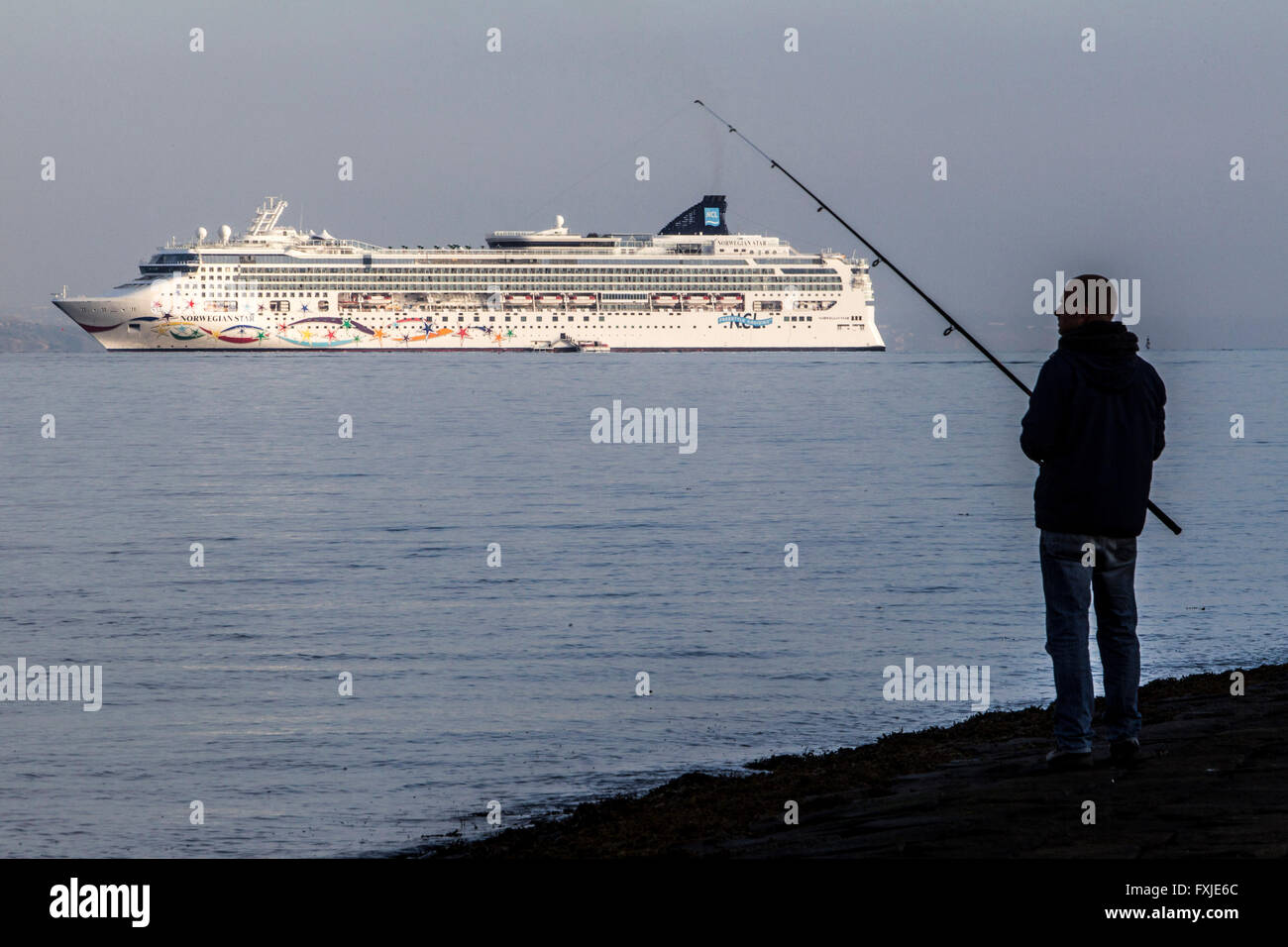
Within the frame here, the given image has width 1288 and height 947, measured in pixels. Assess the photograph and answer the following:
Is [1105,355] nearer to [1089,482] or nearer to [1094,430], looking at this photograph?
[1094,430]

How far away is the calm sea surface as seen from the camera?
25.9 feet

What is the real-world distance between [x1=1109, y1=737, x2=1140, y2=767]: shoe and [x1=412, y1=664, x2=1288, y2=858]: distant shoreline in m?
0.06

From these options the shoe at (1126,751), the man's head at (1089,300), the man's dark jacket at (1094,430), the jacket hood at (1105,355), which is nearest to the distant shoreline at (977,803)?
the shoe at (1126,751)

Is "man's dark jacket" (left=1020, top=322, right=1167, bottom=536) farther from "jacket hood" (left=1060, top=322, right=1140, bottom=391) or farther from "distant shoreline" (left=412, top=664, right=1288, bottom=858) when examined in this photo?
"distant shoreline" (left=412, top=664, right=1288, bottom=858)

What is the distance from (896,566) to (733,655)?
546cm

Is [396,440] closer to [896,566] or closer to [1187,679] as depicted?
[896,566]

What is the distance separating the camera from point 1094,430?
18.5ft

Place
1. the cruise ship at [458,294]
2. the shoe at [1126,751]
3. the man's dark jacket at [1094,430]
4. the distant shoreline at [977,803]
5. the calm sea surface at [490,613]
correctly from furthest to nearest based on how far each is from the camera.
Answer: the cruise ship at [458,294] → the calm sea surface at [490,613] → the shoe at [1126,751] → the man's dark jacket at [1094,430] → the distant shoreline at [977,803]

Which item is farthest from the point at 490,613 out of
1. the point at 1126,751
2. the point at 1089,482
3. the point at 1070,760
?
the point at 1089,482

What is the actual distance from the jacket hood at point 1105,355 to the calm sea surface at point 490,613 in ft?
11.1

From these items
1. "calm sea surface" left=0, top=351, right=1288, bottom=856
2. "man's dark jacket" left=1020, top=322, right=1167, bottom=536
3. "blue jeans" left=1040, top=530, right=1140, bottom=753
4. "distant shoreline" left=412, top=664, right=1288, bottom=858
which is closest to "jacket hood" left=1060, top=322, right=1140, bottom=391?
"man's dark jacket" left=1020, top=322, right=1167, bottom=536

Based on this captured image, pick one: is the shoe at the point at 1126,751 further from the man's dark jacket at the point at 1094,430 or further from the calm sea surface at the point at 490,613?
the calm sea surface at the point at 490,613

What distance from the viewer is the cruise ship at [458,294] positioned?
10294 cm
